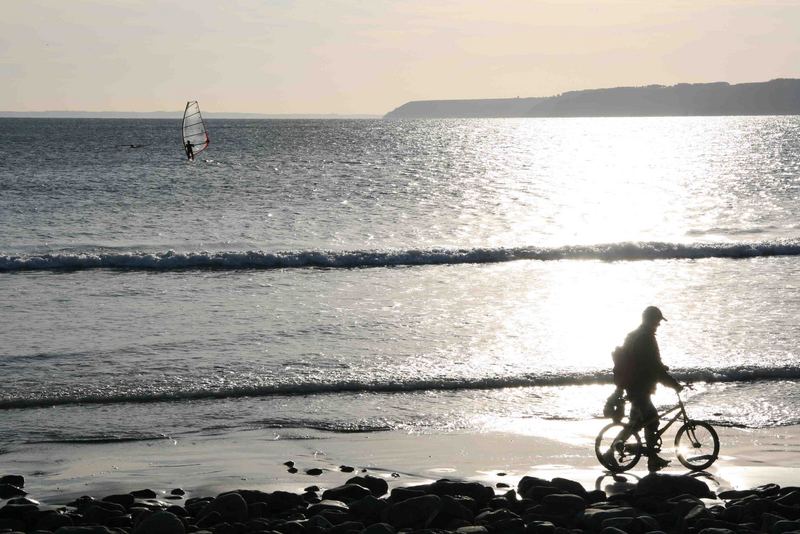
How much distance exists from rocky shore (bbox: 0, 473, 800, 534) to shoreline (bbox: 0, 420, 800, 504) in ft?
1.70

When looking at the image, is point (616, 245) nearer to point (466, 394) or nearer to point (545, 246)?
point (545, 246)

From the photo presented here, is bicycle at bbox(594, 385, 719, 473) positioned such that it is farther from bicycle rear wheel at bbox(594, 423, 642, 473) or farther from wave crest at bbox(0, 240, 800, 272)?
wave crest at bbox(0, 240, 800, 272)

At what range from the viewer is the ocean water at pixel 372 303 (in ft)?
45.7

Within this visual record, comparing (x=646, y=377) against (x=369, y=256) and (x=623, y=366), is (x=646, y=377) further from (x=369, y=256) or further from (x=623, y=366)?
(x=369, y=256)

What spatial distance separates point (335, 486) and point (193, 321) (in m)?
10.2

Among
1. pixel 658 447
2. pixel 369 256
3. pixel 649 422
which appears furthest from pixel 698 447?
pixel 369 256

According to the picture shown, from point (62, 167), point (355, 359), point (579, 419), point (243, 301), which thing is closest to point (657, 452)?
point (579, 419)

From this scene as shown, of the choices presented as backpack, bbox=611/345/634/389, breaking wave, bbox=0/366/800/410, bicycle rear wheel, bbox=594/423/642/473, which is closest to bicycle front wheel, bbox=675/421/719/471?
bicycle rear wheel, bbox=594/423/642/473

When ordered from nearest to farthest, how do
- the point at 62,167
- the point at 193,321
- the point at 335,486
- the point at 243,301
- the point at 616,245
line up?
the point at 335,486
the point at 193,321
the point at 243,301
the point at 616,245
the point at 62,167

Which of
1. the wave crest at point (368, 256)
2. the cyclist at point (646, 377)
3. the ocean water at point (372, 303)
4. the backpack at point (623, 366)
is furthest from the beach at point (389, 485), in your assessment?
the wave crest at point (368, 256)

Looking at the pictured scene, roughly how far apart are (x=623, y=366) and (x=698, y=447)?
4.52 ft

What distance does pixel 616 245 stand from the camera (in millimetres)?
34188

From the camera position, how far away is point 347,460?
11273 millimetres

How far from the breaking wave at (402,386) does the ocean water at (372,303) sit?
4 cm
